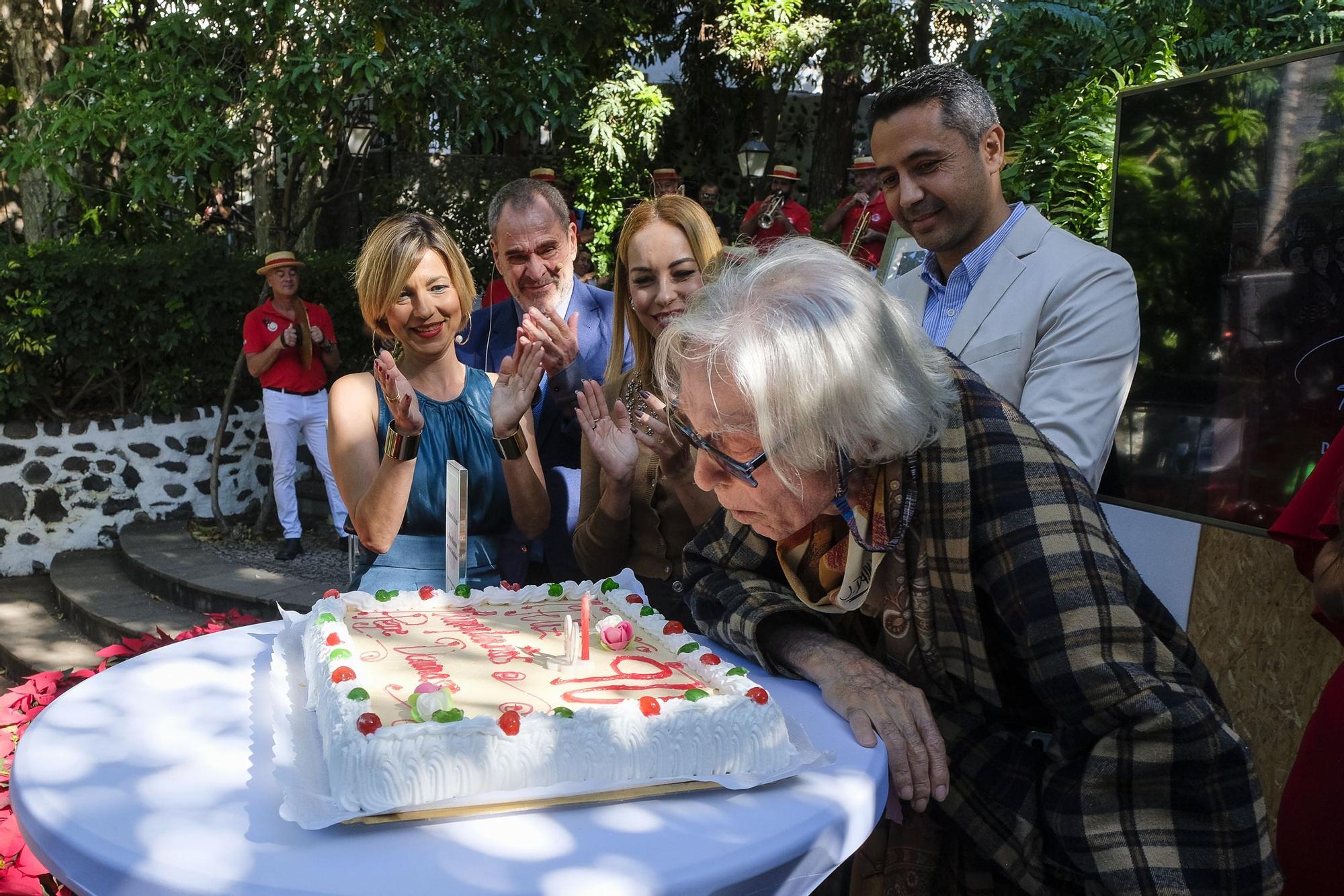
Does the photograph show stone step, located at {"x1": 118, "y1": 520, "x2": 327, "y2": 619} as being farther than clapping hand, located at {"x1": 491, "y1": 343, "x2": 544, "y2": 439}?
Yes

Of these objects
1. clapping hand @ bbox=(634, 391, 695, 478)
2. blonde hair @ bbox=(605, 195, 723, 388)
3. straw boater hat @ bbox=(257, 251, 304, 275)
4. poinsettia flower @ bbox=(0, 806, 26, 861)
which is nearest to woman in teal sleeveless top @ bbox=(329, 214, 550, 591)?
blonde hair @ bbox=(605, 195, 723, 388)

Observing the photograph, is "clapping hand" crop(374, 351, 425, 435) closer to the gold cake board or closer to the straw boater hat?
the gold cake board

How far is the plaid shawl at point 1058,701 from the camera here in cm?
152

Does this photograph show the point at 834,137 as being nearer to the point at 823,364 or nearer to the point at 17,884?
the point at 823,364

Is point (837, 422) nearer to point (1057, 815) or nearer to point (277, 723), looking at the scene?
point (1057, 815)

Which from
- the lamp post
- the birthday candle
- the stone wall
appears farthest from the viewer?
the lamp post

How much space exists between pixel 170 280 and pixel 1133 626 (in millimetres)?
7987

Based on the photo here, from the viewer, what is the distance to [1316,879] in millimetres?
1891

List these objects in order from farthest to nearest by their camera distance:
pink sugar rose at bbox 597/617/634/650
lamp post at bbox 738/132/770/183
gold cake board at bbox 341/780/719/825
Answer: lamp post at bbox 738/132/770/183 < pink sugar rose at bbox 597/617/634/650 < gold cake board at bbox 341/780/719/825

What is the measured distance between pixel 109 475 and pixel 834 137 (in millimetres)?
8417

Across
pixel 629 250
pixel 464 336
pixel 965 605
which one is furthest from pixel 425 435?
pixel 965 605

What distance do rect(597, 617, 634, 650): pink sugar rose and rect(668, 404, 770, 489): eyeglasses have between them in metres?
0.42

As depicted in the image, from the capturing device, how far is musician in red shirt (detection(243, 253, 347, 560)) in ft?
24.8

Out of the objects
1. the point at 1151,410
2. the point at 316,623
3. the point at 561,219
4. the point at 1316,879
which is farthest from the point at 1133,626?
the point at 561,219
